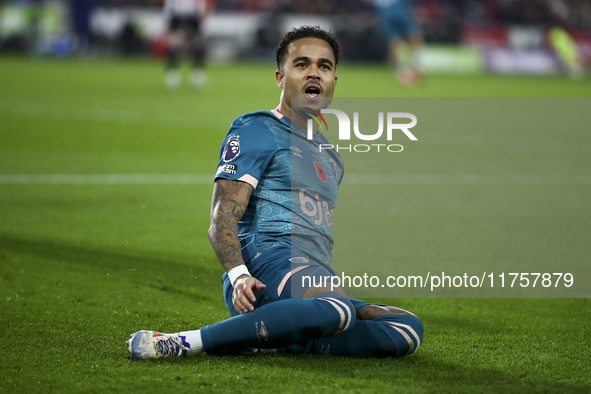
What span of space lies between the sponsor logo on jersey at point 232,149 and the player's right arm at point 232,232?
3.9 inches

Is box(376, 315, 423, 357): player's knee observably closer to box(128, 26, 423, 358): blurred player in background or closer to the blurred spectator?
box(128, 26, 423, 358): blurred player in background

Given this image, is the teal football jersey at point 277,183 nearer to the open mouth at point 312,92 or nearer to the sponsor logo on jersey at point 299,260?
the sponsor logo on jersey at point 299,260

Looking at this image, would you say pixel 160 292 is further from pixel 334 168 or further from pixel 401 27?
pixel 401 27

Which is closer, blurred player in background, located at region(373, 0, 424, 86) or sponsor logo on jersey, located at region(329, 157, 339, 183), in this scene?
sponsor logo on jersey, located at region(329, 157, 339, 183)

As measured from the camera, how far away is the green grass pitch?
125 inches

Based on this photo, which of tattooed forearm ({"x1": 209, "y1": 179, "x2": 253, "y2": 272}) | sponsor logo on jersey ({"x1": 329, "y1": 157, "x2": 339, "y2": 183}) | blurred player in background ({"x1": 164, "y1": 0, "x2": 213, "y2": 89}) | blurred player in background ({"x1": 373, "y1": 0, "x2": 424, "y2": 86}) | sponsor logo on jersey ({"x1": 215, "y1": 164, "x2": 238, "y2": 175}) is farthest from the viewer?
blurred player in background ({"x1": 373, "y1": 0, "x2": 424, "y2": 86})

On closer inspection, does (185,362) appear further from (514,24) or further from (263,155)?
(514,24)

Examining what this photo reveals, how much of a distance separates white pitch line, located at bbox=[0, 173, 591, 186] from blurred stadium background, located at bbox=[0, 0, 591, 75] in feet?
75.3

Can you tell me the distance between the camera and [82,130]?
12250 mm

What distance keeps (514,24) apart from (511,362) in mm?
33386

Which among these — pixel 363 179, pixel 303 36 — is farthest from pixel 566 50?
pixel 303 36

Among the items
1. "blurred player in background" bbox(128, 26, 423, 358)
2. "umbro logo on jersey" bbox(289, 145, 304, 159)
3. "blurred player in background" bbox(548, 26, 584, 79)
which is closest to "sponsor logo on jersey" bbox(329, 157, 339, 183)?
"blurred player in background" bbox(128, 26, 423, 358)

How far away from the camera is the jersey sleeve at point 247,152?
3.49m

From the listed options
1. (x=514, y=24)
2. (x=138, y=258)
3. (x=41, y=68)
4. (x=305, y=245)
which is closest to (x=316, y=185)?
(x=305, y=245)
